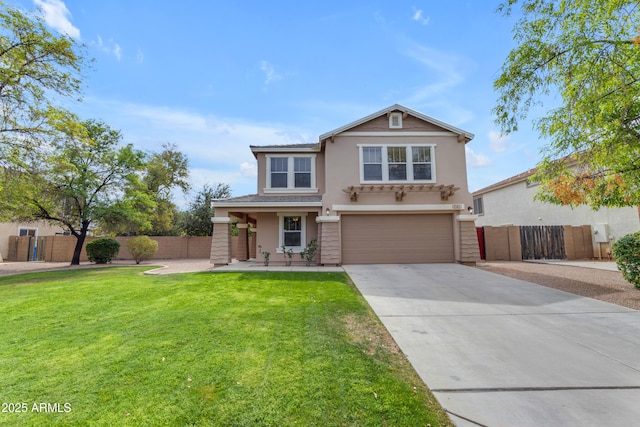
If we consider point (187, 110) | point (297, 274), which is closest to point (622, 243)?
point (297, 274)

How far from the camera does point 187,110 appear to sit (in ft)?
46.9

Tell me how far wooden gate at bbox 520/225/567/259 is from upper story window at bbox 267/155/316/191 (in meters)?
11.5

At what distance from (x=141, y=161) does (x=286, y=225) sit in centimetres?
1005

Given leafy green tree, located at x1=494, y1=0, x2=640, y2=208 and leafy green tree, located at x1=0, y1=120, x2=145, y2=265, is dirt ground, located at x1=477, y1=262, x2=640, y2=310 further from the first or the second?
leafy green tree, located at x1=0, y1=120, x2=145, y2=265

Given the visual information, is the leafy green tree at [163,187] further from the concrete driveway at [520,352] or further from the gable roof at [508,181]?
the gable roof at [508,181]

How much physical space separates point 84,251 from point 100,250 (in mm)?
4761

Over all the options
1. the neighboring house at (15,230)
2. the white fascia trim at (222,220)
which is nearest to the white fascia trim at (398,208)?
the white fascia trim at (222,220)

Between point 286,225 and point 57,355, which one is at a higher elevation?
point 286,225

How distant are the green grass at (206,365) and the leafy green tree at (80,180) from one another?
9.65m

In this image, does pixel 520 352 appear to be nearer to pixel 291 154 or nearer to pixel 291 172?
→ pixel 291 172

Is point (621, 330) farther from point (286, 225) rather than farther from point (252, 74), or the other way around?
point (252, 74)

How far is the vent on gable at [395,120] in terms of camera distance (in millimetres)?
13680

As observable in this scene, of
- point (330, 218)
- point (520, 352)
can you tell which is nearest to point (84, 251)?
point (330, 218)

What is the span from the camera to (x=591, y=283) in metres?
8.55
